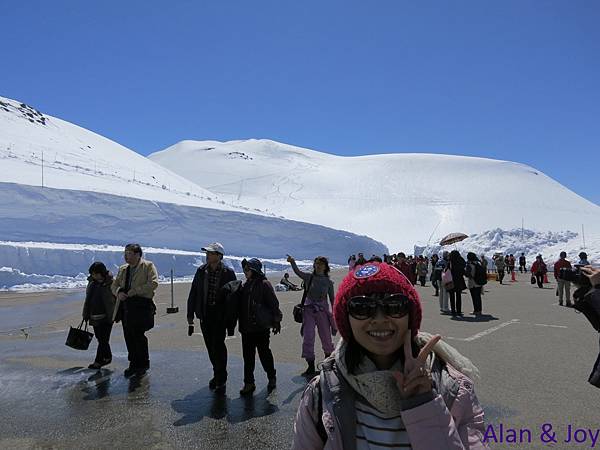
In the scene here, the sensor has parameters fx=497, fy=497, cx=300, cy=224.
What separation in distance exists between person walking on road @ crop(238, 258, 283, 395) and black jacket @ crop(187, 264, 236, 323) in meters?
0.24

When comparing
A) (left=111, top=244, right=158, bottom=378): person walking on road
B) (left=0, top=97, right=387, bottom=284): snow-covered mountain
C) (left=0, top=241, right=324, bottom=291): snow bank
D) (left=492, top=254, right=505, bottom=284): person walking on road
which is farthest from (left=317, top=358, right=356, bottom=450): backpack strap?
(left=0, top=97, right=387, bottom=284): snow-covered mountain

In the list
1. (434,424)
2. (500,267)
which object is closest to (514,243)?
(500,267)

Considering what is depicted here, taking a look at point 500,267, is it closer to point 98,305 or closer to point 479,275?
point 479,275

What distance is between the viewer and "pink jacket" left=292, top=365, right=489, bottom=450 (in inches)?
62.3

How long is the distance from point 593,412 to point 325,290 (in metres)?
3.31

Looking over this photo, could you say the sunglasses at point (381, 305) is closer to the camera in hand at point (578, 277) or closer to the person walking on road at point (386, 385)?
the person walking on road at point (386, 385)

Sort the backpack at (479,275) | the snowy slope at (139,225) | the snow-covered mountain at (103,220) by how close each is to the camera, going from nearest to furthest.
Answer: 1. the backpack at (479,275)
2. the snow-covered mountain at (103,220)
3. the snowy slope at (139,225)

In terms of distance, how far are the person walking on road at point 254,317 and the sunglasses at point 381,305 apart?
12.8 ft

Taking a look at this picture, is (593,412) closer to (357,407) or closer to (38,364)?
(357,407)

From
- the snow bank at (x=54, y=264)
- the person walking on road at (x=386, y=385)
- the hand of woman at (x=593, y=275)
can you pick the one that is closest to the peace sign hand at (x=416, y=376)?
the person walking on road at (x=386, y=385)

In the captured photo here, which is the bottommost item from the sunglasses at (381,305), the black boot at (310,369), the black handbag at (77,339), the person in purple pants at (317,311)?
the black boot at (310,369)

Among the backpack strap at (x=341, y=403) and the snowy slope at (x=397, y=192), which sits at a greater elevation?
the snowy slope at (x=397, y=192)

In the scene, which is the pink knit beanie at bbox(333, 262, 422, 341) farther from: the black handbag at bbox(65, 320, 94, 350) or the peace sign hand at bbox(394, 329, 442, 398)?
the black handbag at bbox(65, 320, 94, 350)

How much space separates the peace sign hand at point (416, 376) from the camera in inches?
61.9
